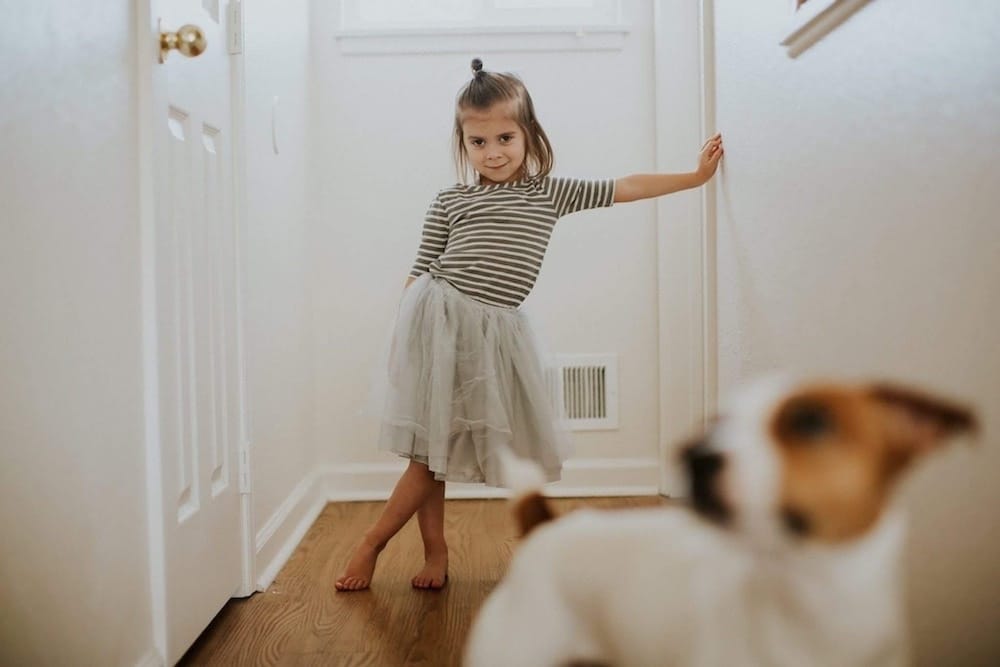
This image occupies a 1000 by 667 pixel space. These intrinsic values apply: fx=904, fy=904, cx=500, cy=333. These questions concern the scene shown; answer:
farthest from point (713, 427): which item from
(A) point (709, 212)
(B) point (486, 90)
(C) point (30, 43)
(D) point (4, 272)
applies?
(B) point (486, 90)

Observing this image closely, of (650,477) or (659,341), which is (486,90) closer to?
(659,341)

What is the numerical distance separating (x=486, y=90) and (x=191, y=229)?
0.66m

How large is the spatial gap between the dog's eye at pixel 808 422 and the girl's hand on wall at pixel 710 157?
116 cm

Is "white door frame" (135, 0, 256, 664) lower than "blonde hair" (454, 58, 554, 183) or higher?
lower

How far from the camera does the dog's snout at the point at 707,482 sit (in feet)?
1.14

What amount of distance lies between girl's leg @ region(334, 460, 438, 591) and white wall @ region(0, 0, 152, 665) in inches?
22.2

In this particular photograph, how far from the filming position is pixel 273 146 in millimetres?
2100

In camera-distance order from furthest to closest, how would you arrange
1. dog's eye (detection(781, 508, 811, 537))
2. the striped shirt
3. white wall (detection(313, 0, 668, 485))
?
white wall (detection(313, 0, 668, 485)), the striped shirt, dog's eye (detection(781, 508, 811, 537))

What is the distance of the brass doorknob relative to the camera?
1328 millimetres

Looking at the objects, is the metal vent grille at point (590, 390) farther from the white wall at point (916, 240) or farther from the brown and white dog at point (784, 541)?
the brown and white dog at point (784, 541)

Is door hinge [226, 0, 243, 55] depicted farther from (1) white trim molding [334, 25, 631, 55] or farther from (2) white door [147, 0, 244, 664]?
(1) white trim molding [334, 25, 631, 55]

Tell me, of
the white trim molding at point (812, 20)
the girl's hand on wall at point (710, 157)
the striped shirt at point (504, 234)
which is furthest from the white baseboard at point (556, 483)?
the white trim molding at point (812, 20)

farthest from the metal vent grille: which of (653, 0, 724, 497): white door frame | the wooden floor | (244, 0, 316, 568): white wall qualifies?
(244, 0, 316, 568): white wall

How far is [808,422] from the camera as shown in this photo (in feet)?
1.16
